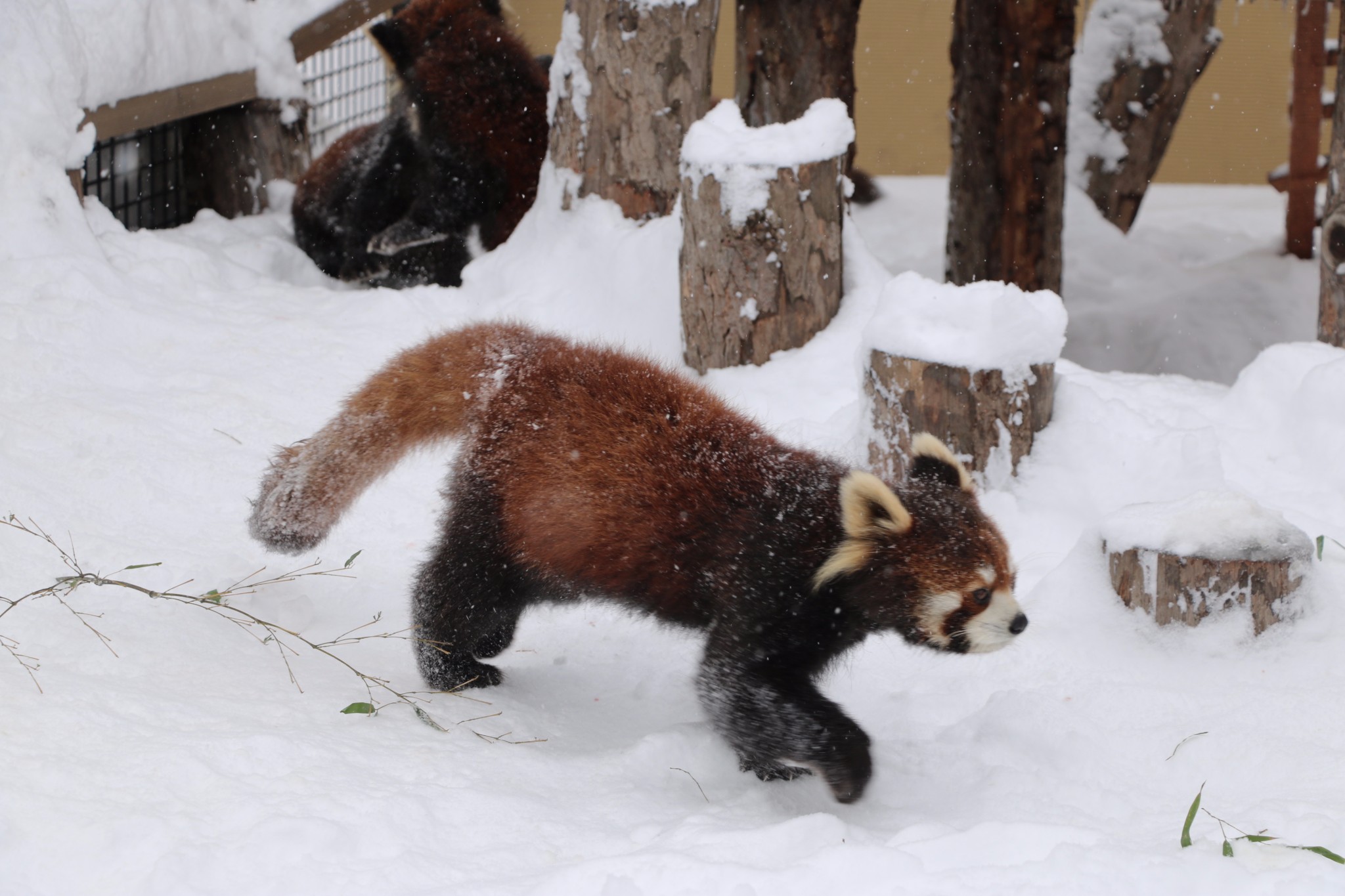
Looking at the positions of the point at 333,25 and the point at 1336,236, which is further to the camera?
the point at 333,25

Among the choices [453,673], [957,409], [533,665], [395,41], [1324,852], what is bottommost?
[533,665]

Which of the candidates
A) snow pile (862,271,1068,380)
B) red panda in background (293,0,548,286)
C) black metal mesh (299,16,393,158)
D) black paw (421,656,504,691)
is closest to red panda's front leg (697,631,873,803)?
black paw (421,656,504,691)

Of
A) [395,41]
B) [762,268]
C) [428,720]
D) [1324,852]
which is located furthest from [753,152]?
[1324,852]

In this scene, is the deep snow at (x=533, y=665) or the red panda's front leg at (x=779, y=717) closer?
the deep snow at (x=533, y=665)

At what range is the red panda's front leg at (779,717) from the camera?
2588mm

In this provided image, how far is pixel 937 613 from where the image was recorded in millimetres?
2650

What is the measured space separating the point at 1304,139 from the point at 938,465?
7.22 m

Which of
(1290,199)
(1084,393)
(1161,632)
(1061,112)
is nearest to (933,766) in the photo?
(1161,632)

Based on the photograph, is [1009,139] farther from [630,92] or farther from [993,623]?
[993,623]

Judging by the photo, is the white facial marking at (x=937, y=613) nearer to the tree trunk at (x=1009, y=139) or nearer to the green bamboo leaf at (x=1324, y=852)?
the green bamboo leaf at (x=1324, y=852)

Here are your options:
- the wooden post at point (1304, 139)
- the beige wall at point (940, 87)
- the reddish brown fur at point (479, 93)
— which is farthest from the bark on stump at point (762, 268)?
the beige wall at point (940, 87)

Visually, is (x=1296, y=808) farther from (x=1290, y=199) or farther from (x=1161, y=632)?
(x=1290, y=199)

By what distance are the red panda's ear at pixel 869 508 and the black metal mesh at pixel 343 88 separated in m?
5.71

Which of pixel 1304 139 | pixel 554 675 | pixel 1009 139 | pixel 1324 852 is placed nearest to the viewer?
pixel 1324 852
